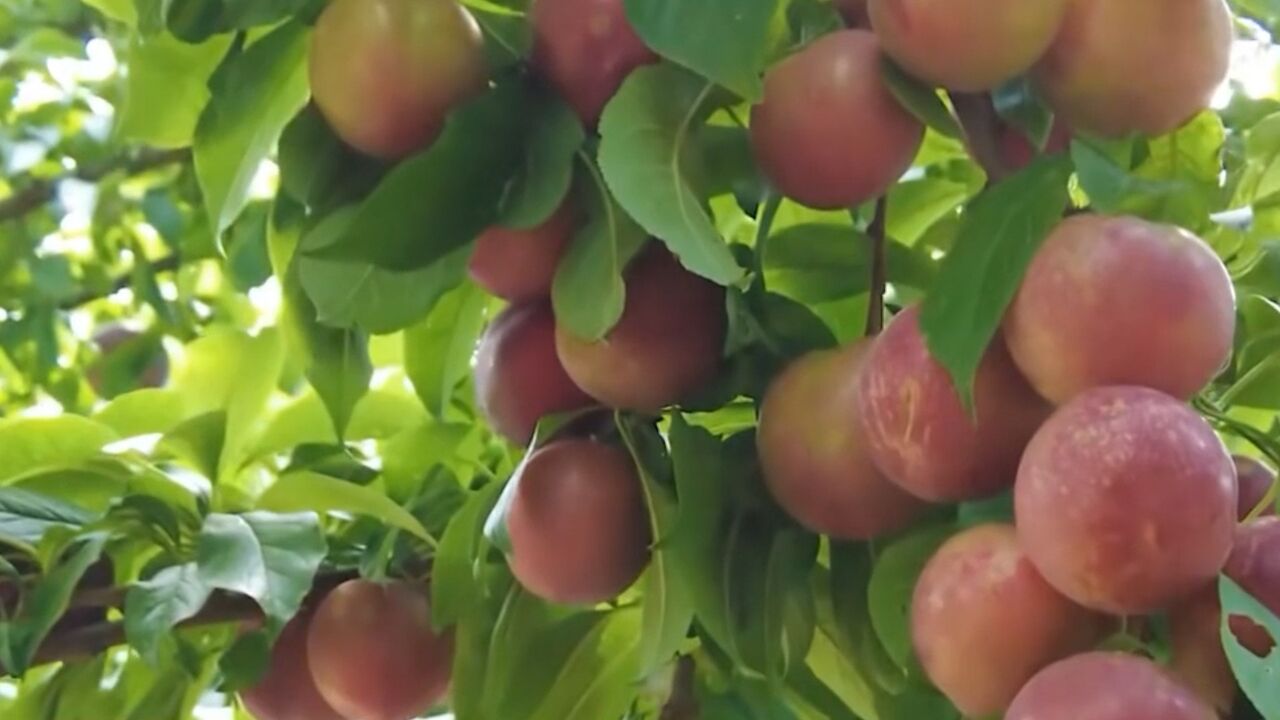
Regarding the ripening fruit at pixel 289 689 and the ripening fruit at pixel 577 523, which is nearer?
the ripening fruit at pixel 577 523

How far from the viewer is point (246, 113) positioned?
0.49m

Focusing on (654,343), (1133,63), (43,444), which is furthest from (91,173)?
(1133,63)

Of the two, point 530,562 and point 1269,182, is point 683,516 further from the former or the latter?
point 1269,182

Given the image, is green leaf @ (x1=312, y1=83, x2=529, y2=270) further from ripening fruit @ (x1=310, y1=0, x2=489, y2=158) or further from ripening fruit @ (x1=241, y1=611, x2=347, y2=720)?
ripening fruit @ (x1=241, y1=611, x2=347, y2=720)

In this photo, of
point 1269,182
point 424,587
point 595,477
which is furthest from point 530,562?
point 1269,182

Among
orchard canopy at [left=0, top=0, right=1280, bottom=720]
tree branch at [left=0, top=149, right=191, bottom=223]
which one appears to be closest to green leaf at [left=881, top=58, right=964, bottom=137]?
orchard canopy at [left=0, top=0, right=1280, bottom=720]

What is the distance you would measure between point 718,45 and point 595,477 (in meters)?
0.14

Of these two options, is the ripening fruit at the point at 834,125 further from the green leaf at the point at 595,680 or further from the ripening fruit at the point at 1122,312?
the green leaf at the point at 595,680

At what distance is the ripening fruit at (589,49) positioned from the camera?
1.45 ft

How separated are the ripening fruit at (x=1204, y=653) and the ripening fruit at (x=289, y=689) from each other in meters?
0.35

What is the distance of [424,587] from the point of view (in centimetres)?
60

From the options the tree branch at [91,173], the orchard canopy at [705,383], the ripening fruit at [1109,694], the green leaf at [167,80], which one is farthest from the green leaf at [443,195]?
the tree branch at [91,173]

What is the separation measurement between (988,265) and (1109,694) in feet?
0.34

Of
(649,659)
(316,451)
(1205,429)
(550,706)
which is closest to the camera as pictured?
(1205,429)
